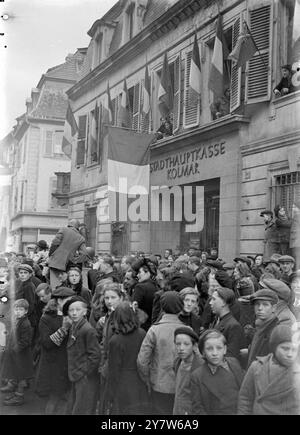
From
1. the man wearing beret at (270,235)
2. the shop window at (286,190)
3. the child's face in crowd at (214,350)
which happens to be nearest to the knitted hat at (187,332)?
the child's face in crowd at (214,350)

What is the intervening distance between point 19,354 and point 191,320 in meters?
2.33

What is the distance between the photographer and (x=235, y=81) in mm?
11641

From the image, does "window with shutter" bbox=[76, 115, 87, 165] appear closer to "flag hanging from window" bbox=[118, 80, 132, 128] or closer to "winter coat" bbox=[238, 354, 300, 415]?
"flag hanging from window" bbox=[118, 80, 132, 128]

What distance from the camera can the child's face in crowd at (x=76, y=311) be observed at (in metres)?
4.86

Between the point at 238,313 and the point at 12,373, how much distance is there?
2.78m

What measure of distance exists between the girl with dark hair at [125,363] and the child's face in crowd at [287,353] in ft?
4.31

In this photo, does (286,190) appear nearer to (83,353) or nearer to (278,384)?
(83,353)

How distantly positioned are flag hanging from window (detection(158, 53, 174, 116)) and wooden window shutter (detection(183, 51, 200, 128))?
452mm

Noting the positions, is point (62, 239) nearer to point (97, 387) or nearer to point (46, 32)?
point (46, 32)

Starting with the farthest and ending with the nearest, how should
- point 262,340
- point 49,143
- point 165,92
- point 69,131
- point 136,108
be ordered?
point 49,143 < point 69,131 < point 136,108 < point 165,92 < point 262,340

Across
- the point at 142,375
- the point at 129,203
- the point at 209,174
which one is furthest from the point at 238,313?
the point at 209,174

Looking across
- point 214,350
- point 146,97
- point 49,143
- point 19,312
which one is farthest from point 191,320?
point 49,143

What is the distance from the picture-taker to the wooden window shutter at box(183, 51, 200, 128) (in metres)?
13.1

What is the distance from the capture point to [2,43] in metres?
4.83
